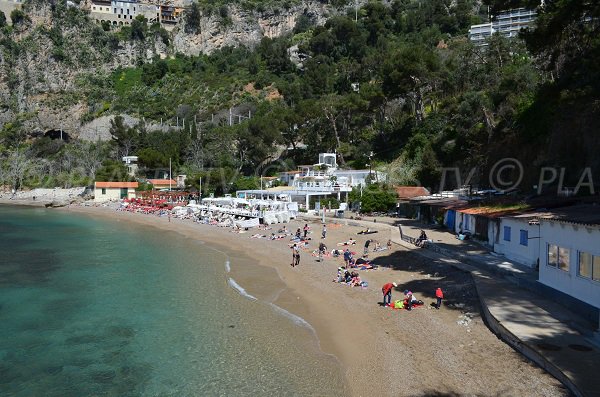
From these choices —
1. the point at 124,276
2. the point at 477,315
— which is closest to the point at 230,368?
the point at 477,315

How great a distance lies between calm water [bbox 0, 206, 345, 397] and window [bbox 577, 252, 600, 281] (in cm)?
675

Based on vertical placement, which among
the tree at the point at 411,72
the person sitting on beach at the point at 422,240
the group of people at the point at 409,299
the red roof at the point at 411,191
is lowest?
the group of people at the point at 409,299

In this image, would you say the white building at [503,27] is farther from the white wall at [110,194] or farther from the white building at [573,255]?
Result: the white building at [573,255]

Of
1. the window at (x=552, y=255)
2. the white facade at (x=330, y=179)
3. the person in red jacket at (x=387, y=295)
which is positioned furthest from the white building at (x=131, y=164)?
→ the window at (x=552, y=255)

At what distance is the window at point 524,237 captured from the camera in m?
17.6

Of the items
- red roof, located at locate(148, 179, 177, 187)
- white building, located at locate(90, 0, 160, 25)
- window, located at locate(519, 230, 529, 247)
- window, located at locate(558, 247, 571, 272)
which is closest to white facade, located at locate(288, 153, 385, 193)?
red roof, located at locate(148, 179, 177, 187)

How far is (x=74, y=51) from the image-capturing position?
118 metres

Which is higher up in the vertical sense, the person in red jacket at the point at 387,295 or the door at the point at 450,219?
the door at the point at 450,219

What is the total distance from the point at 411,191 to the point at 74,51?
108 m

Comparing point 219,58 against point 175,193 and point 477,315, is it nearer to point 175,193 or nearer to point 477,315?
point 175,193

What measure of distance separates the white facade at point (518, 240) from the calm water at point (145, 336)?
909 cm

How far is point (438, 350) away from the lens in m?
11.8

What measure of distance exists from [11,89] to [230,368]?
122m

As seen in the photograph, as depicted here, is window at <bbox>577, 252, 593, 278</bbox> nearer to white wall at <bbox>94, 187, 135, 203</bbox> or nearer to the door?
the door
